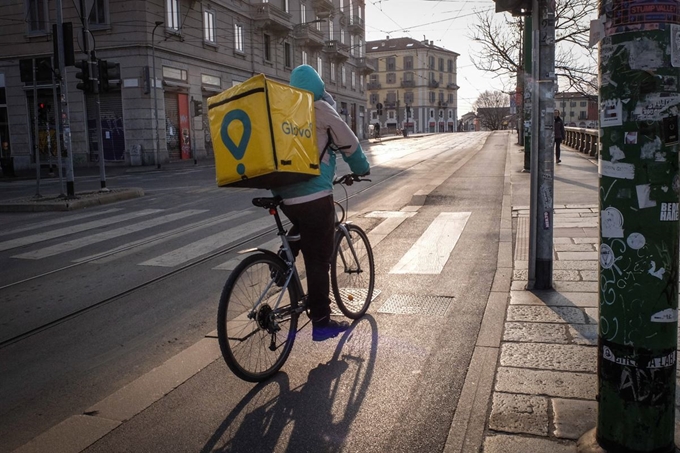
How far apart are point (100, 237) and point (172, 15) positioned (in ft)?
77.1

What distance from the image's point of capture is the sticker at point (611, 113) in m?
2.47

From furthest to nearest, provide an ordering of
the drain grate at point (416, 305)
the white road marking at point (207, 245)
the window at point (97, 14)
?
the window at point (97, 14)
the white road marking at point (207, 245)
the drain grate at point (416, 305)

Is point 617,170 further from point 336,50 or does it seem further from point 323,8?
point 336,50

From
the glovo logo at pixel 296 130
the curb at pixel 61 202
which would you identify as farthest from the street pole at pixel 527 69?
the curb at pixel 61 202

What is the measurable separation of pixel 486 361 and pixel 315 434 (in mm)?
1333

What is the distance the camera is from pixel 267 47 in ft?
133

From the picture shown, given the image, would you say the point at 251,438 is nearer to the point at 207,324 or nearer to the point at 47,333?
the point at 207,324

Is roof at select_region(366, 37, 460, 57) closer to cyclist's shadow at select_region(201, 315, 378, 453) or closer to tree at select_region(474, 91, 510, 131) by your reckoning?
tree at select_region(474, 91, 510, 131)

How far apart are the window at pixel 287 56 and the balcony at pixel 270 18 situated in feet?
7.31

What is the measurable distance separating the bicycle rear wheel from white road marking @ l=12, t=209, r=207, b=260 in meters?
5.29

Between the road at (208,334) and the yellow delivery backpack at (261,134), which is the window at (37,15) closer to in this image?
the road at (208,334)

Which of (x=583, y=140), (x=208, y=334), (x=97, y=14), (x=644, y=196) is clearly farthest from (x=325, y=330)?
(x=97, y=14)

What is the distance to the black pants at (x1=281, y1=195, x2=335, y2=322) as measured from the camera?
404 centimetres

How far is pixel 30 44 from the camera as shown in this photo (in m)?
30.1
